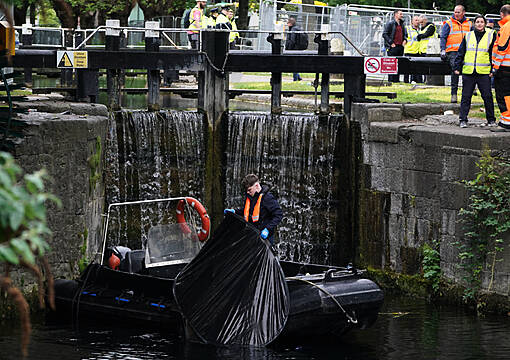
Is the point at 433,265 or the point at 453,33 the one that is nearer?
the point at 433,265

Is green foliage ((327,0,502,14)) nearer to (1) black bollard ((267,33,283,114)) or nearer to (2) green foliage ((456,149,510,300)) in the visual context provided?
(1) black bollard ((267,33,283,114))

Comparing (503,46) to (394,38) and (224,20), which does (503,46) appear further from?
(224,20)

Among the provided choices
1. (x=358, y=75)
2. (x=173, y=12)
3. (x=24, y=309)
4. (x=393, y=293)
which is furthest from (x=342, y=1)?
(x=24, y=309)

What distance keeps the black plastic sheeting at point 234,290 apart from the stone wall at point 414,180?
10.8 ft

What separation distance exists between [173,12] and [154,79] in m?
23.0

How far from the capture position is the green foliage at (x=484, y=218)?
1153 cm

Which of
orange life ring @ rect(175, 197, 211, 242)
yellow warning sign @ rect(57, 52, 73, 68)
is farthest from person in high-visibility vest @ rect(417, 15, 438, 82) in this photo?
orange life ring @ rect(175, 197, 211, 242)

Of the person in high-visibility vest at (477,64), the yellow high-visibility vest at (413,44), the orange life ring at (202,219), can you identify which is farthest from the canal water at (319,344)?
the yellow high-visibility vest at (413,44)

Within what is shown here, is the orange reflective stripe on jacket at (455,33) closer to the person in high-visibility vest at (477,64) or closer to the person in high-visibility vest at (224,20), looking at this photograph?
the person in high-visibility vest at (477,64)

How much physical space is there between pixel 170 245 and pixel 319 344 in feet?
7.72

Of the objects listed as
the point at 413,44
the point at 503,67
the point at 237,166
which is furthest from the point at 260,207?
the point at 413,44

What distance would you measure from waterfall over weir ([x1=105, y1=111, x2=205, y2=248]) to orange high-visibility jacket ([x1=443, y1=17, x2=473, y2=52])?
4.26 meters

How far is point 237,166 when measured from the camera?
51.3ft

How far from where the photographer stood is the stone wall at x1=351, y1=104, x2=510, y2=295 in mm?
12023
